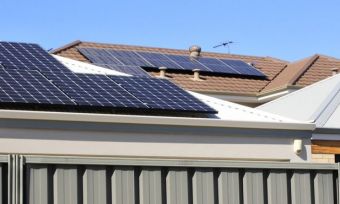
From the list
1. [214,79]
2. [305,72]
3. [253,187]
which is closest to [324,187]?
[253,187]

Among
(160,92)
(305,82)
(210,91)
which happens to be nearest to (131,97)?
(160,92)

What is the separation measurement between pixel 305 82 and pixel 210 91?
337 cm

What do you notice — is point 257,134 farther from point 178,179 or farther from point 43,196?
point 43,196

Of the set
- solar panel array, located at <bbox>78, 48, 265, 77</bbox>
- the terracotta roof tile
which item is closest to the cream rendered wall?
solar panel array, located at <bbox>78, 48, 265, 77</bbox>

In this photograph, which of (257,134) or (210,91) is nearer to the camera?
(257,134)

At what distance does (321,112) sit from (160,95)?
3613 mm

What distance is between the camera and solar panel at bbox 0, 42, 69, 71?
45.6 feet

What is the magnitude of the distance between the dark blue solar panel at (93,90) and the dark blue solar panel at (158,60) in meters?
11.4

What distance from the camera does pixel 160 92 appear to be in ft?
44.0

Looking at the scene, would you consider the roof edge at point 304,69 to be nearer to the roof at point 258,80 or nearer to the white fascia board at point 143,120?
the roof at point 258,80

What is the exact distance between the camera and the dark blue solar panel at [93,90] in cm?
1197

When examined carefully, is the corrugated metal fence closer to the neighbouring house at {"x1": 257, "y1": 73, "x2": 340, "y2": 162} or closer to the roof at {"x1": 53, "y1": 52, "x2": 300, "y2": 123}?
the roof at {"x1": 53, "y1": 52, "x2": 300, "y2": 123}

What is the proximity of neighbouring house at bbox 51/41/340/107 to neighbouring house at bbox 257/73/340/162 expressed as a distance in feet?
21.4

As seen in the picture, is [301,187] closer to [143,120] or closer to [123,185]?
[123,185]
